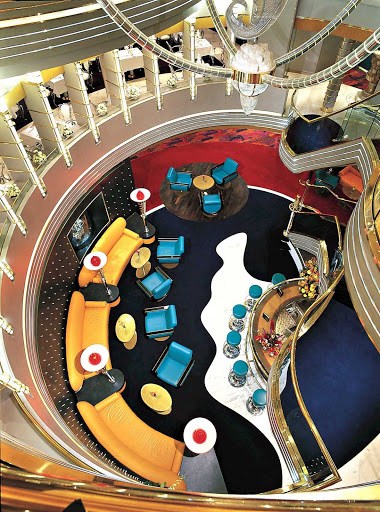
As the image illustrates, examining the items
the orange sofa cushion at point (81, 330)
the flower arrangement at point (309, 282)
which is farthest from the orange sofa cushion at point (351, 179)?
the orange sofa cushion at point (81, 330)

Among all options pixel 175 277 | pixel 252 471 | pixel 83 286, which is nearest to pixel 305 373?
pixel 252 471

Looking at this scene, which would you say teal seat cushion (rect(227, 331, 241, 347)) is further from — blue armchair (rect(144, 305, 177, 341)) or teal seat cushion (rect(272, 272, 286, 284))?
teal seat cushion (rect(272, 272, 286, 284))

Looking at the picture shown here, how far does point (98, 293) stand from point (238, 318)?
11.1ft

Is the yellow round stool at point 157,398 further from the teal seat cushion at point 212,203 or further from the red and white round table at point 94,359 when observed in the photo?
the teal seat cushion at point 212,203

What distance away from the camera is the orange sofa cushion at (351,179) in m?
10.5

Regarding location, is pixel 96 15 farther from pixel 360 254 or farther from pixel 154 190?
pixel 154 190

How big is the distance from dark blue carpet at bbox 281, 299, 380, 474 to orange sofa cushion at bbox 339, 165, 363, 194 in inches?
170

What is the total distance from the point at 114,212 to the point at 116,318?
9.69ft

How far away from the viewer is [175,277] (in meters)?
9.55

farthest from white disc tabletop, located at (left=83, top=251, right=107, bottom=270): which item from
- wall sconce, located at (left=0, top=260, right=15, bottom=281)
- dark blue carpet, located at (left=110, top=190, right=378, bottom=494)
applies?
wall sconce, located at (left=0, top=260, right=15, bottom=281)

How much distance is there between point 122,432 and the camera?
6973 mm

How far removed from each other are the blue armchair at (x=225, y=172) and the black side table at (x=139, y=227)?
2619 mm

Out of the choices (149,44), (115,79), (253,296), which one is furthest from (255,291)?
(149,44)

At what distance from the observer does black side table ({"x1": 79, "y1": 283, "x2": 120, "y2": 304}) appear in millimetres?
8680
